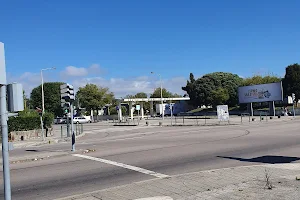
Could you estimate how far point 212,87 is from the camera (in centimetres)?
9350

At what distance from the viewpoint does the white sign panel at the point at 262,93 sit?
6212 cm

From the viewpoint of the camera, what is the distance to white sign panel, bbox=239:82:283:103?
62125 millimetres

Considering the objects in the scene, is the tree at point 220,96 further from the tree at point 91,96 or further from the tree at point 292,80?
the tree at point 91,96

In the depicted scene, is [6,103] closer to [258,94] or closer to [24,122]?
[24,122]

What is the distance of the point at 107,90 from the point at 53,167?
82.4 m

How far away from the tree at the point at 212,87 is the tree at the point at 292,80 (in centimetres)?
1901

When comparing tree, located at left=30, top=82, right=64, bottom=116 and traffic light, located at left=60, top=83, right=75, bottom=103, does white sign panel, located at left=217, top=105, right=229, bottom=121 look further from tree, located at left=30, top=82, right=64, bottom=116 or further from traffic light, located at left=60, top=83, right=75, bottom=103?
tree, located at left=30, top=82, right=64, bottom=116

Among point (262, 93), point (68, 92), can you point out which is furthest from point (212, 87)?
point (68, 92)

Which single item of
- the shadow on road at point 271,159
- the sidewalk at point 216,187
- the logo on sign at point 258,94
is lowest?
the shadow on road at point 271,159

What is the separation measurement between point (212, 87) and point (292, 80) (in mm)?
24598

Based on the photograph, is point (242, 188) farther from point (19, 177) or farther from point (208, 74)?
point (208, 74)

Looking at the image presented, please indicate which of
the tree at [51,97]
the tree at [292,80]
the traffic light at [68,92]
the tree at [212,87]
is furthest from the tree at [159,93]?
the traffic light at [68,92]

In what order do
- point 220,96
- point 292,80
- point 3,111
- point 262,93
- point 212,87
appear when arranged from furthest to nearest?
point 212,87 < point 220,96 < point 292,80 < point 262,93 < point 3,111

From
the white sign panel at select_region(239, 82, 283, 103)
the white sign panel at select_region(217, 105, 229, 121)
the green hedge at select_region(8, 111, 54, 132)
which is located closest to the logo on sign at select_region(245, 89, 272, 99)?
the white sign panel at select_region(239, 82, 283, 103)
